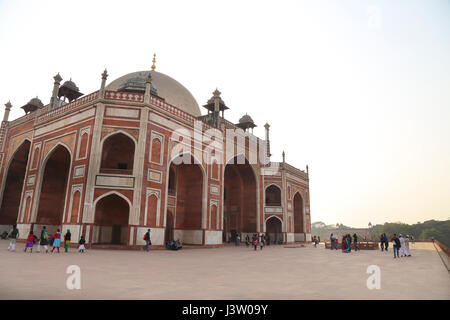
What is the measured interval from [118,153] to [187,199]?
264 inches

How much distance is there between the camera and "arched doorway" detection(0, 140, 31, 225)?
86.4 ft

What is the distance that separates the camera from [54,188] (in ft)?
75.7

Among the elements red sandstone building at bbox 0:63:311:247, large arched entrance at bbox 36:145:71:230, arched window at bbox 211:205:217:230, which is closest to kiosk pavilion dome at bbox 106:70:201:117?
red sandstone building at bbox 0:63:311:247

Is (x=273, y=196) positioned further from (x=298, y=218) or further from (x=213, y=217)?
(x=213, y=217)

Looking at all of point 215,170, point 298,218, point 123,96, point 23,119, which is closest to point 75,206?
point 123,96

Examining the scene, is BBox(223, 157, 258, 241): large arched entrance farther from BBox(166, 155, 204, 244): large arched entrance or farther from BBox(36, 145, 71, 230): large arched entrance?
BBox(36, 145, 71, 230): large arched entrance

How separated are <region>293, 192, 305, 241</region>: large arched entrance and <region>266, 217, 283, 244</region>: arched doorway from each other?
512 cm

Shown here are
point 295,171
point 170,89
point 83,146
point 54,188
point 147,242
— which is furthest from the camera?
point 295,171

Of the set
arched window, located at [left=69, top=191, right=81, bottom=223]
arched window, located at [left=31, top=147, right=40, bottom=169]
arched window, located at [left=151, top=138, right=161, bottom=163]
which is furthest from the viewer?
arched window, located at [left=31, top=147, right=40, bottom=169]

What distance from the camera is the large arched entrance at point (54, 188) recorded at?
2202cm

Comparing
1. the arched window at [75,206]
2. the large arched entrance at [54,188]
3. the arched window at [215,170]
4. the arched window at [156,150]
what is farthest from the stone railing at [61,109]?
the arched window at [215,170]

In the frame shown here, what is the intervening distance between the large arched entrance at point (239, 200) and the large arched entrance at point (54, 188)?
16.0 m
